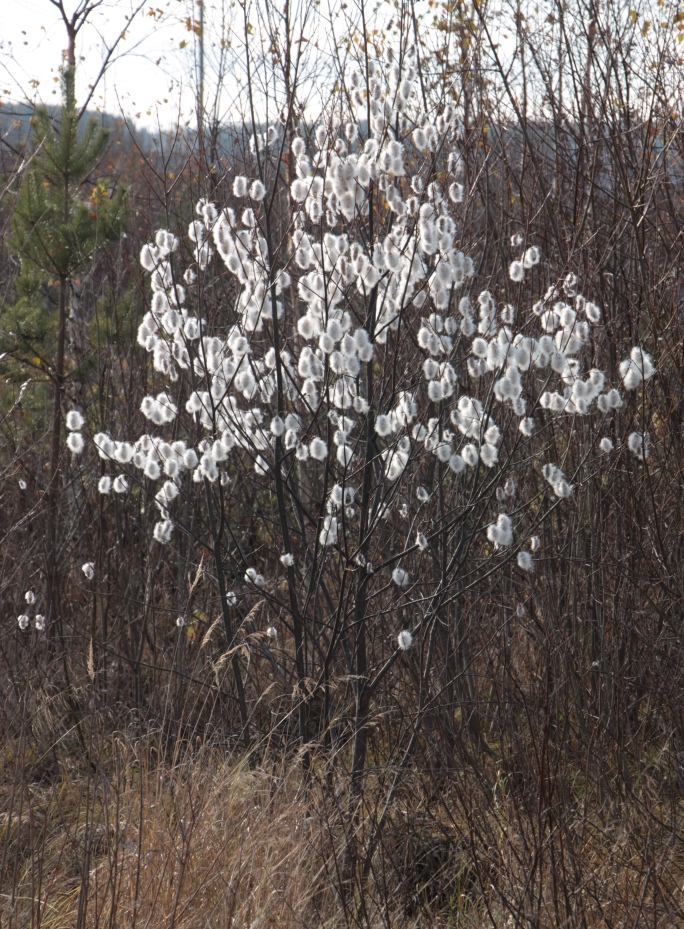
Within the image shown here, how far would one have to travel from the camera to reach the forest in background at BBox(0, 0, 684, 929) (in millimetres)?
2926

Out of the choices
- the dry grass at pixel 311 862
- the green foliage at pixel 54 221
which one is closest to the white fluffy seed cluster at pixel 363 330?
the dry grass at pixel 311 862

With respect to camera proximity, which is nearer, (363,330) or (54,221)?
Answer: (363,330)

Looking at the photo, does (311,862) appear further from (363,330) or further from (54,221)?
(54,221)

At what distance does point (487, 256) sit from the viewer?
17.4ft

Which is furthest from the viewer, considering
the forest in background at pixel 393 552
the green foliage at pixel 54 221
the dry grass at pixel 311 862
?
the green foliage at pixel 54 221

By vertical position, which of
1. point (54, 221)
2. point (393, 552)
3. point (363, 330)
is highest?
point (54, 221)

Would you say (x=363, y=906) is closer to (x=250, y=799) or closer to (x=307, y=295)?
(x=250, y=799)

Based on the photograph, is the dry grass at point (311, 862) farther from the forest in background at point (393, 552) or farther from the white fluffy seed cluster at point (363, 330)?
the white fluffy seed cluster at point (363, 330)

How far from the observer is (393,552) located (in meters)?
4.59

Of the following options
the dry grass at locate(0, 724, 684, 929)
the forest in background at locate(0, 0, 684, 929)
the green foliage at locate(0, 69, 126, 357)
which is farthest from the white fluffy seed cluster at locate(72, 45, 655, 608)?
the green foliage at locate(0, 69, 126, 357)

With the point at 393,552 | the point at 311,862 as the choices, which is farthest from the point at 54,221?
the point at 311,862

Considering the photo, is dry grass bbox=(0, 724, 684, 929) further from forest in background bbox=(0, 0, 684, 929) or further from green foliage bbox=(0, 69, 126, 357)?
green foliage bbox=(0, 69, 126, 357)

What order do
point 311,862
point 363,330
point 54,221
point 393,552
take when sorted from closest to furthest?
point 311,862 → point 363,330 → point 393,552 → point 54,221

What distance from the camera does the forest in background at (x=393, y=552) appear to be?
293cm
